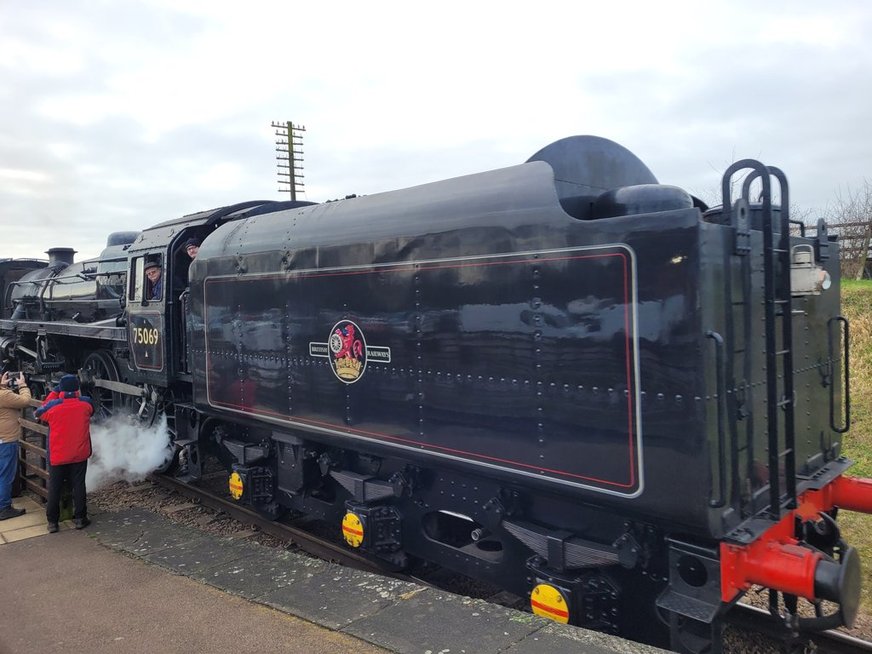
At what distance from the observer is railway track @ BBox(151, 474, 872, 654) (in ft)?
12.4

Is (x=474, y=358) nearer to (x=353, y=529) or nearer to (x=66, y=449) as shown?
(x=353, y=529)

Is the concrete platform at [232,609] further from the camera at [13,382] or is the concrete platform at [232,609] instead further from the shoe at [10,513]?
the camera at [13,382]

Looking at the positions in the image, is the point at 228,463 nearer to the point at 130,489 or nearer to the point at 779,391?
the point at 130,489

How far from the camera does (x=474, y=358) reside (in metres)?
3.71

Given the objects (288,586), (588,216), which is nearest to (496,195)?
(588,216)

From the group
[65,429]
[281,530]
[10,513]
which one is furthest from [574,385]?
[10,513]

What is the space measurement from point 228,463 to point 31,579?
2.23m

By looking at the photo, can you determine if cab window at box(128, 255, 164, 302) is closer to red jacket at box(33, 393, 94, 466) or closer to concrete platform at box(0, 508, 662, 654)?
red jacket at box(33, 393, 94, 466)

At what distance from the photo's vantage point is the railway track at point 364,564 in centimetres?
378

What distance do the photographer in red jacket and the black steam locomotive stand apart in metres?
1.75

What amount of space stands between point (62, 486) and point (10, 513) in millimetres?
854

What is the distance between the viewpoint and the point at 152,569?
4551mm

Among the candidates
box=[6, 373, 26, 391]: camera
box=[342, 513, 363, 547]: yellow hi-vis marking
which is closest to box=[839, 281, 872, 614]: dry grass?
box=[342, 513, 363, 547]: yellow hi-vis marking

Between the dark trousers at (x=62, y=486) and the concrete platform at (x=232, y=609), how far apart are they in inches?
21.9
